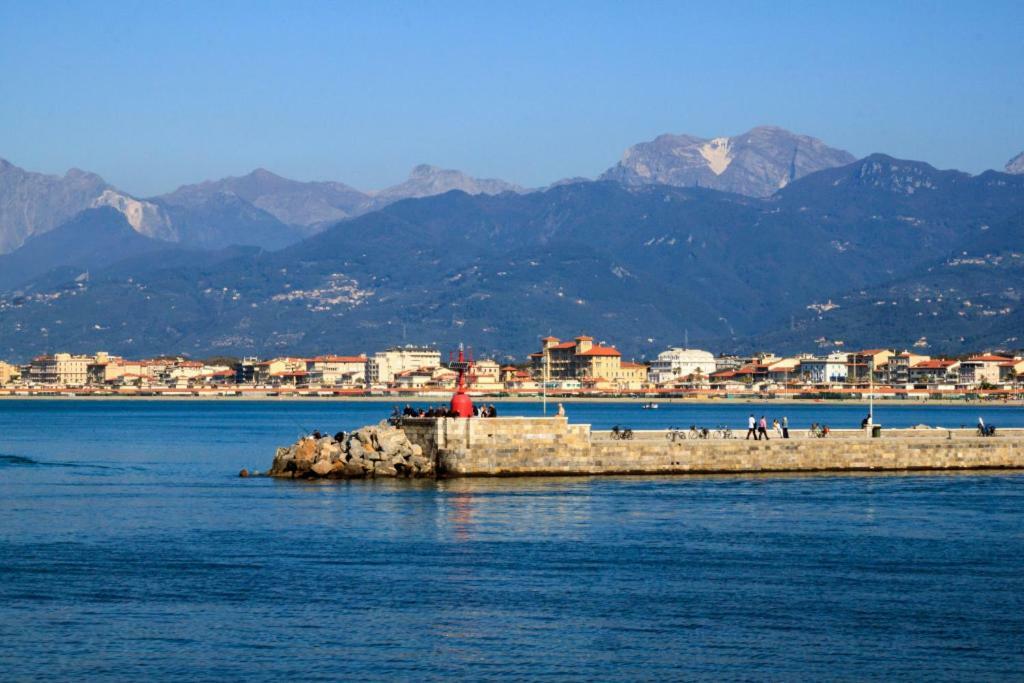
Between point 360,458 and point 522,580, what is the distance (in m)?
21.6

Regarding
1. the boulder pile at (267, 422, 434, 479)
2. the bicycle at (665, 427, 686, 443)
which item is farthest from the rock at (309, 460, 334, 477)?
the bicycle at (665, 427, 686, 443)

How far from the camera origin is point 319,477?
5462 cm

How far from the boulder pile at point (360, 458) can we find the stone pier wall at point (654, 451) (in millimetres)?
561

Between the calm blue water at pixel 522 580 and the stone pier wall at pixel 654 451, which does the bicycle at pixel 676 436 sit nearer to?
the stone pier wall at pixel 654 451

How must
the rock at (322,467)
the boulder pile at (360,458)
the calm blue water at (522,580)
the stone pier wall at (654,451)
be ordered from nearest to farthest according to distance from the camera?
the calm blue water at (522,580) → the stone pier wall at (654,451) → the boulder pile at (360,458) → the rock at (322,467)

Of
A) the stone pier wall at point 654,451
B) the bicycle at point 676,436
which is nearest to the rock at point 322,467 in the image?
the stone pier wall at point 654,451

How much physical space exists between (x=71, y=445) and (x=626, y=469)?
150ft

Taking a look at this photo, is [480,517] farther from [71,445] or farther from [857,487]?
[71,445]

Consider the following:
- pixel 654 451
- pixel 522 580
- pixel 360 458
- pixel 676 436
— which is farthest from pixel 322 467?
Result: pixel 522 580

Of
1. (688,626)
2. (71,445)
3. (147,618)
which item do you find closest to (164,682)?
(147,618)

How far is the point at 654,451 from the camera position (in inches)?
2073

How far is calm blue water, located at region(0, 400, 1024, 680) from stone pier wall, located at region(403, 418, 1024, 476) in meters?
1.02

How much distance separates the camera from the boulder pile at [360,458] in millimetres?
52688

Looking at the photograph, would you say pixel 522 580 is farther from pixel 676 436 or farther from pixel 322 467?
pixel 676 436
